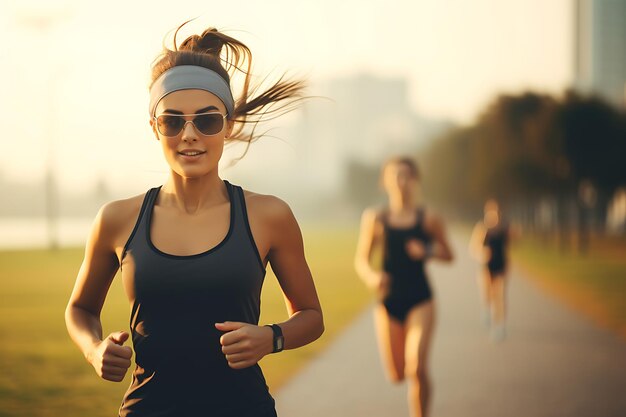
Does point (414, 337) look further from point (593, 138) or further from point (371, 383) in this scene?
point (593, 138)

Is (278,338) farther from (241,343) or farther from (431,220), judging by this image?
(431,220)

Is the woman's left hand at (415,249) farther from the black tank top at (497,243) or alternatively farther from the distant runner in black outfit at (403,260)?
the black tank top at (497,243)

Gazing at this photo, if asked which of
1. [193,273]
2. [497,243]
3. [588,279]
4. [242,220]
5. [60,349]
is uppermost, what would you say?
[242,220]

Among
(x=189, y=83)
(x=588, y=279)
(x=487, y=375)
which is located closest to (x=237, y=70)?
(x=189, y=83)

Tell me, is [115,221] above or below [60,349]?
above

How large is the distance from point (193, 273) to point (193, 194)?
345 millimetres

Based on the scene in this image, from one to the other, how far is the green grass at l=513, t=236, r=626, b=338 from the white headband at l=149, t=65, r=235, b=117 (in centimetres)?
1085

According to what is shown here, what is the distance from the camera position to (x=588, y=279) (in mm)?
24625

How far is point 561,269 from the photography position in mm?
29406

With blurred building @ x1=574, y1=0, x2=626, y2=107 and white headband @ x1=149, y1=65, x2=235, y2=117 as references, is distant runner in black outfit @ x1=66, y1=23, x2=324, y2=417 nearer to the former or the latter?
white headband @ x1=149, y1=65, x2=235, y2=117

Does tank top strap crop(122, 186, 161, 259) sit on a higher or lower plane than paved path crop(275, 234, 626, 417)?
higher

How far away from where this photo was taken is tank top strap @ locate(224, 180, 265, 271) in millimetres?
2701

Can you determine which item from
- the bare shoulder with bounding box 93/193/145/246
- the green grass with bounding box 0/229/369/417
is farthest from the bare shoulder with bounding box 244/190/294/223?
the green grass with bounding box 0/229/369/417

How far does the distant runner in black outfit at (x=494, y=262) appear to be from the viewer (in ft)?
40.7
